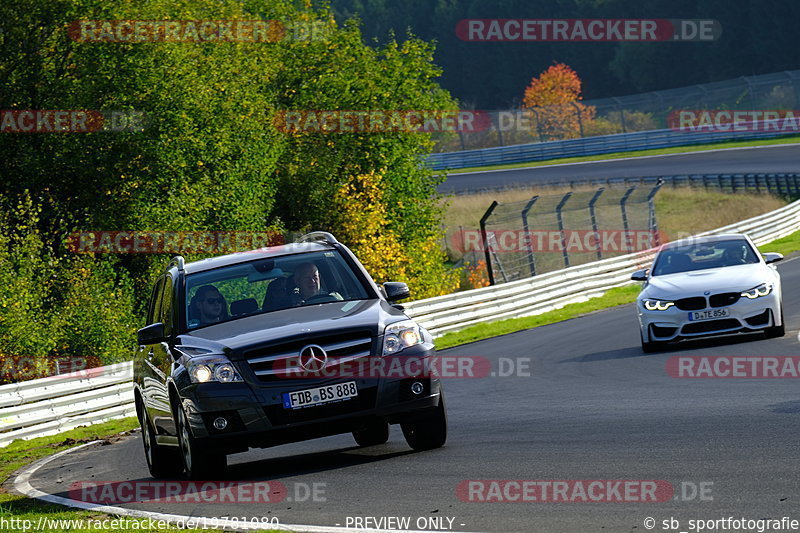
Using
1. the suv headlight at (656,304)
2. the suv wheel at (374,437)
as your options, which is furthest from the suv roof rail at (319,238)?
the suv headlight at (656,304)

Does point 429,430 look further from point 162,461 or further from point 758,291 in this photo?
point 758,291

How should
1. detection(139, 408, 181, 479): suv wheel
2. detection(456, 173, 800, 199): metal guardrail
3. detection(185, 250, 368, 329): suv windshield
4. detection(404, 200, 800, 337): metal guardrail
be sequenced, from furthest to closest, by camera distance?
detection(456, 173, 800, 199): metal guardrail < detection(404, 200, 800, 337): metal guardrail < detection(139, 408, 181, 479): suv wheel < detection(185, 250, 368, 329): suv windshield

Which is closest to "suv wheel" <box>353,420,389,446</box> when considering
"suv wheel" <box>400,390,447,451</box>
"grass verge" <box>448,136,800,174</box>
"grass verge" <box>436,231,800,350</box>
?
"suv wheel" <box>400,390,447,451</box>

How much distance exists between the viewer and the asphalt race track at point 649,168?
5578 centimetres

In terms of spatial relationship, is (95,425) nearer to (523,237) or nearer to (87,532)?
(87,532)

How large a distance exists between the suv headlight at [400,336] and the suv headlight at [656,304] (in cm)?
736

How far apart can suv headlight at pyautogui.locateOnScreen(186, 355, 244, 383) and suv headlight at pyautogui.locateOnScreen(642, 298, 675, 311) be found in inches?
334

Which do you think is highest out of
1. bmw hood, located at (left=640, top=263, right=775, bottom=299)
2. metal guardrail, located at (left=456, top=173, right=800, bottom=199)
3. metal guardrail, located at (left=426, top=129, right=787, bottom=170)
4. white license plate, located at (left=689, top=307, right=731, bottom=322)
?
metal guardrail, located at (left=426, top=129, right=787, bottom=170)

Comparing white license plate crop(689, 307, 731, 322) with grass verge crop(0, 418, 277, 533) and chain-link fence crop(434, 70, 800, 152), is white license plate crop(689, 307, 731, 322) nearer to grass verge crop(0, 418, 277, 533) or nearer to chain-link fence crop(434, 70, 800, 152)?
grass verge crop(0, 418, 277, 533)

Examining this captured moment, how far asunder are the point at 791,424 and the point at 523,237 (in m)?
25.1

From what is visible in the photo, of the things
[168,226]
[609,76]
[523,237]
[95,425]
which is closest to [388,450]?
[95,425]

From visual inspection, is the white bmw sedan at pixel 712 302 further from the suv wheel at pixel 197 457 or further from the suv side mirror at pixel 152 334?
the suv wheel at pixel 197 457

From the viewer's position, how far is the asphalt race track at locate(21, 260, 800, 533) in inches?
261

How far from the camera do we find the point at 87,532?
7.31 meters
